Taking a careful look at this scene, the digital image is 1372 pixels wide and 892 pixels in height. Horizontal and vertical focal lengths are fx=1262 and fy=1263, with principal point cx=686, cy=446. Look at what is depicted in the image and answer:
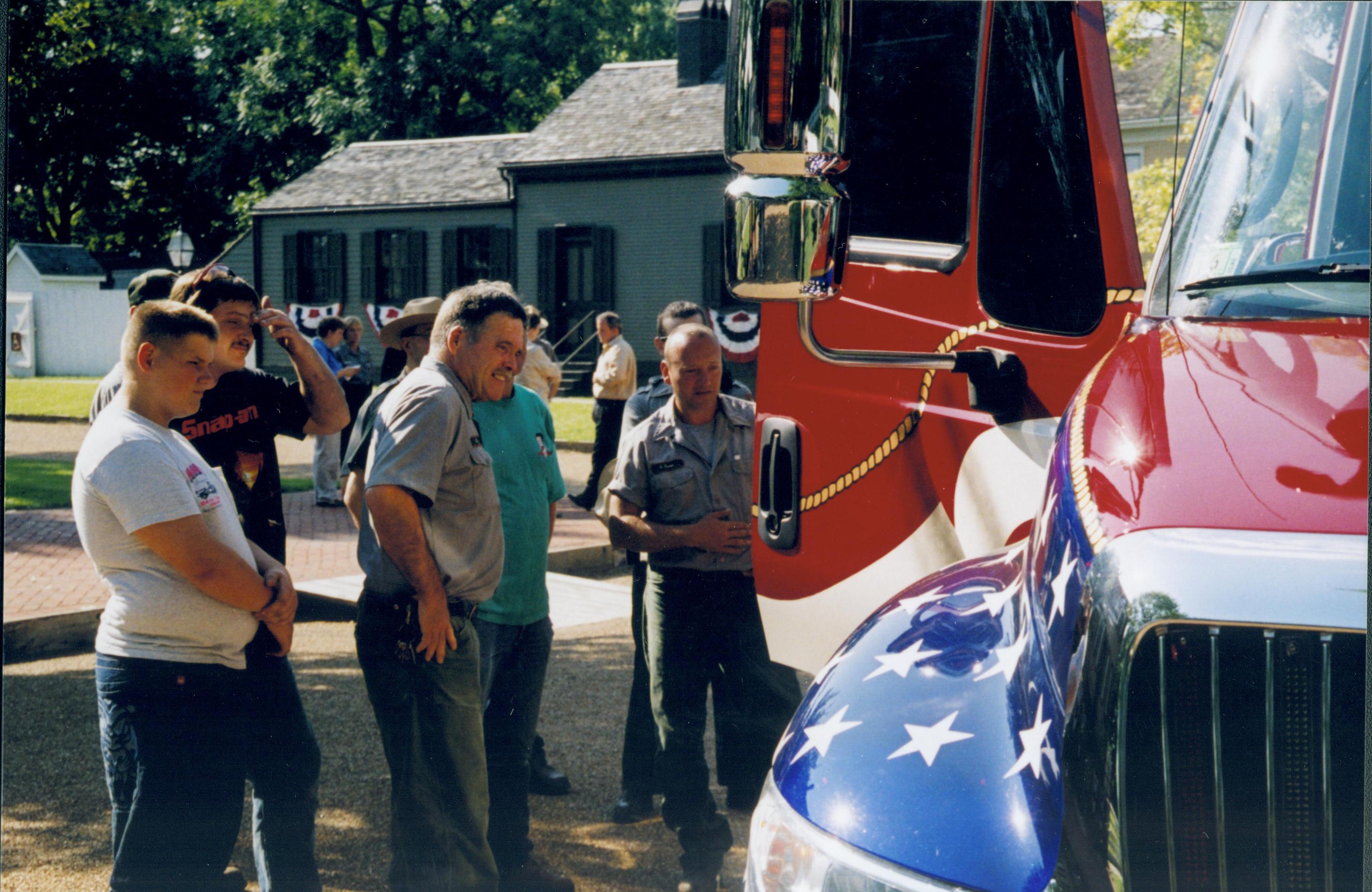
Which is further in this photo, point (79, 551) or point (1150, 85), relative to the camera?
point (79, 551)

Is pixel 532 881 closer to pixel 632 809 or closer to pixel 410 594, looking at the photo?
pixel 632 809

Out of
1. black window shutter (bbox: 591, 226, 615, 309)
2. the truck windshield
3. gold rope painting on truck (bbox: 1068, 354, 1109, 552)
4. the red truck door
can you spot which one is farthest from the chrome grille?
black window shutter (bbox: 591, 226, 615, 309)

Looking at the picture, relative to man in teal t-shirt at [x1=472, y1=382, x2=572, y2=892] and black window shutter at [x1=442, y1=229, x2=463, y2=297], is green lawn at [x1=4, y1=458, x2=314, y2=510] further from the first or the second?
black window shutter at [x1=442, y1=229, x2=463, y2=297]

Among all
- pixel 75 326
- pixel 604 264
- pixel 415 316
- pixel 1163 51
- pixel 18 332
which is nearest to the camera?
pixel 1163 51

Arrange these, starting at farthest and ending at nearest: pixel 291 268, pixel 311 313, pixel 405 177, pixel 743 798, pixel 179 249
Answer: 1. pixel 291 268
2. pixel 405 177
3. pixel 311 313
4. pixel 179 249
5. pixel 743 798

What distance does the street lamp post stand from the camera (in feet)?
76.9

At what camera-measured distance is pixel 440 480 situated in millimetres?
3590

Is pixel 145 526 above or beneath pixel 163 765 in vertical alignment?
above

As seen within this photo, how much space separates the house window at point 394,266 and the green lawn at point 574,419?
7.37 m

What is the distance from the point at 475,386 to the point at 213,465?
33.6 inches

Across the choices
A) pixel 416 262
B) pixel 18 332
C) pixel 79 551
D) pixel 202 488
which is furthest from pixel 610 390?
pixel 416 262

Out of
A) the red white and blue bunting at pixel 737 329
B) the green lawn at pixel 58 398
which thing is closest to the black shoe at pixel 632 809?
the green lawn at pixel 58 398

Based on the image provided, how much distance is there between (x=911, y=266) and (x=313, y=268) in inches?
1280

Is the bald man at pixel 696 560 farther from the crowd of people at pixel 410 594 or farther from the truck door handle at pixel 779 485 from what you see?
the truck door handle at pixel 779 485
